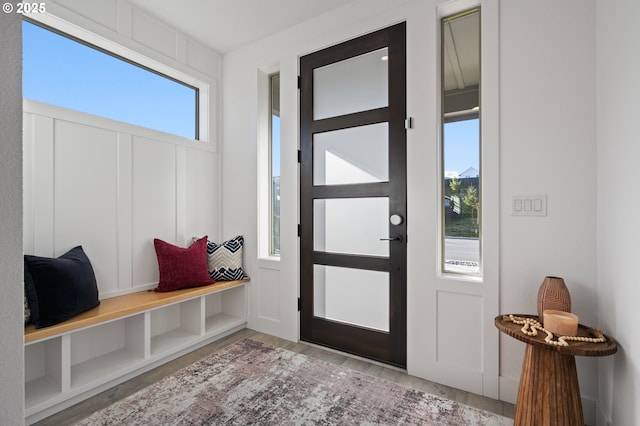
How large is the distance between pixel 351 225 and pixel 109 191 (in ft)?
6.26

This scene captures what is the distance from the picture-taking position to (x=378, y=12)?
229 cm

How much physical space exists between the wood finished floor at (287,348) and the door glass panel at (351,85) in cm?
200

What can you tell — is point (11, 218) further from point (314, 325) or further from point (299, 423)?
point (314, 325)

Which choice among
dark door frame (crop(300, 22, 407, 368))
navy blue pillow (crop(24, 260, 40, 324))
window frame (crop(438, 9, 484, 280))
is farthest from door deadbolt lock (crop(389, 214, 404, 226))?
navy blue pillow (crop(24, 260, 40, 324))

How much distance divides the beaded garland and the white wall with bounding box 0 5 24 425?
1.87m

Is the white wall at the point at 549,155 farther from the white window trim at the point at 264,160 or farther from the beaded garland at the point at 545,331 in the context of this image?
the white window trim at the point at 264,160

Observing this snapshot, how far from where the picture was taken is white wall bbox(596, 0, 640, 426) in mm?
1266

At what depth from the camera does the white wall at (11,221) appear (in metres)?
0.65

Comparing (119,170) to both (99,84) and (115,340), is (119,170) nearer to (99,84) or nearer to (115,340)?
(99,84)

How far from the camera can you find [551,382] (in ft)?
4.63

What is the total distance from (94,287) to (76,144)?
101cm

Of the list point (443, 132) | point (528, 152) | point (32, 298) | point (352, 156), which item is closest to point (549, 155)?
point (528, 152)

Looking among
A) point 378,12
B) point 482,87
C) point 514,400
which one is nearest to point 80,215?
point 378,12

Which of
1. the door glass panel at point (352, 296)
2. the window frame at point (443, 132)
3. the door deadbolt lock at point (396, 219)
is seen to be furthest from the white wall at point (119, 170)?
the window frame at point (443, 132)
